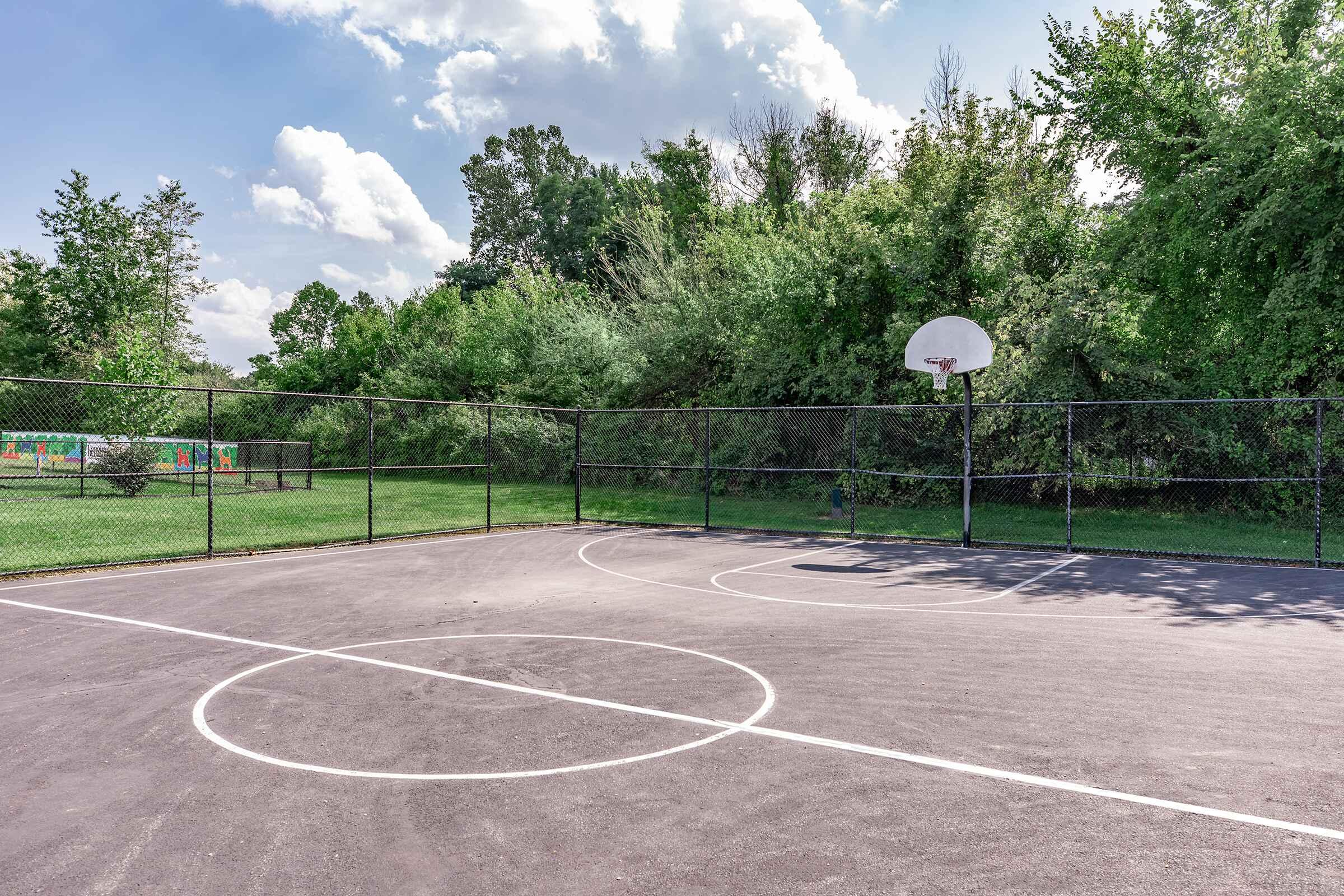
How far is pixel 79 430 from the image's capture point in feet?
101

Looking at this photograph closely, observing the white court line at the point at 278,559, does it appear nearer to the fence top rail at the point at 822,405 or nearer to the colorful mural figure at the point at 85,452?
the fence top rail at the point at 822,405

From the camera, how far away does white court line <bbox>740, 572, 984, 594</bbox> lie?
10250mm

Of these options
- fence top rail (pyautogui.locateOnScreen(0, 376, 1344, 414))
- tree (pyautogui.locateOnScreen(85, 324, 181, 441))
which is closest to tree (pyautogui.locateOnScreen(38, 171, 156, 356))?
tree (pyautogui.locateOnScreen(85, 324, 181, 441))

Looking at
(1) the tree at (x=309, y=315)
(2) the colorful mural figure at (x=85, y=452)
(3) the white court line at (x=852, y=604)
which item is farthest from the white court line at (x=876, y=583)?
(1) the tree at (x=309, y=315)

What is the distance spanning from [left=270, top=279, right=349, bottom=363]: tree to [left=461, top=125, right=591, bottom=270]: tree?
11.5 metres

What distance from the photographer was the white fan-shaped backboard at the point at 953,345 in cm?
1508

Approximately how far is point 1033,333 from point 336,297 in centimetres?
5564

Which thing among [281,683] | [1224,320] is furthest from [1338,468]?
[281,683]

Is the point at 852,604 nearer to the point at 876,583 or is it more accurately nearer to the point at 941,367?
the point at 876,583

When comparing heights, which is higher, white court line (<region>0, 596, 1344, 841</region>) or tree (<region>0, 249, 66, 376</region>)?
tree (<region>0, 249, 66, 376</region>)

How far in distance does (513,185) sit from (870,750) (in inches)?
2386

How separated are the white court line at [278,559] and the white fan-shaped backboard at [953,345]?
7507 millimetres

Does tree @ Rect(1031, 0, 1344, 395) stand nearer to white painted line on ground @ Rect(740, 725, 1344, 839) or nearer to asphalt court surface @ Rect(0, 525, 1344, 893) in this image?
asphalt court surface @ Rect(0, 525, 1344, 893)

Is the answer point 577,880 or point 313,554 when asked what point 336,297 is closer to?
point 313,554
